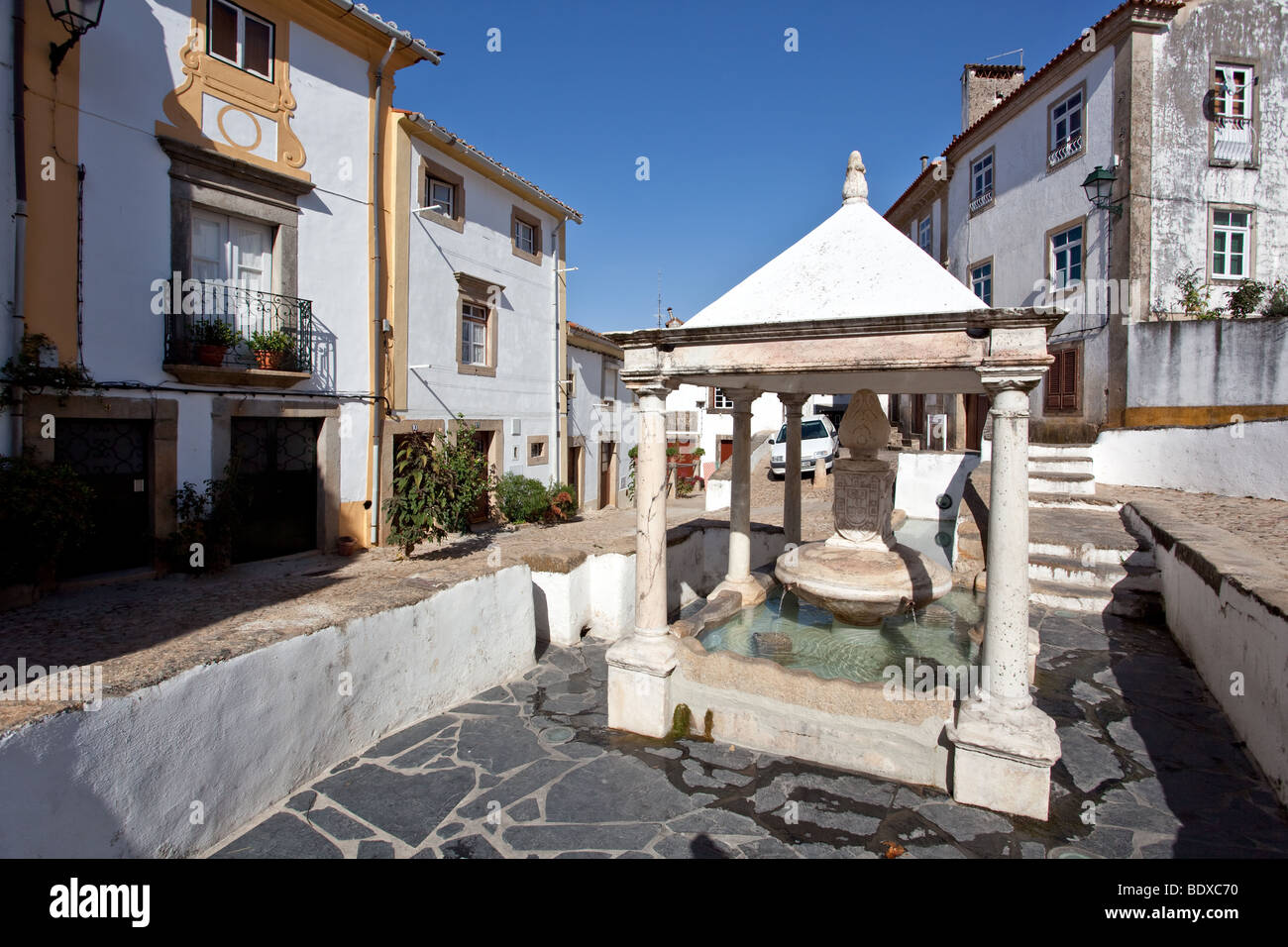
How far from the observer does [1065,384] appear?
1666cm

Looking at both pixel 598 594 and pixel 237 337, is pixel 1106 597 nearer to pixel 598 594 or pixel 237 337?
pixel 598 594

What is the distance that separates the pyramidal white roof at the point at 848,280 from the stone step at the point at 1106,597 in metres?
5.67

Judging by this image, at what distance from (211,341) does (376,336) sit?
2805 millimetres

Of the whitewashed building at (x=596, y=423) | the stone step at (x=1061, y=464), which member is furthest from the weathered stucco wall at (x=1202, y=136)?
the whitewashed building at (x=596, y=423)

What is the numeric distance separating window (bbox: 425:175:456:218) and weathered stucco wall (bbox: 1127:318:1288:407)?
14.9 m

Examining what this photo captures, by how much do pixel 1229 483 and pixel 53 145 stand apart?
58.3 ft

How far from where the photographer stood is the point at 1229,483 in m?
11.6

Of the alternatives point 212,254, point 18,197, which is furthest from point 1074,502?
point 18,197

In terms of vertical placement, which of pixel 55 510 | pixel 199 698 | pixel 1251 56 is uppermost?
pixel 1251 56

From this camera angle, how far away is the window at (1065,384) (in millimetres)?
16312

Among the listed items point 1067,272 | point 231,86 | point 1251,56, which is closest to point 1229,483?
point 1067,272

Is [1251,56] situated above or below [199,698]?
above

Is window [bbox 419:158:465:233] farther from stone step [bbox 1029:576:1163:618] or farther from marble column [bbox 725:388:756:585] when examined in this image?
stone step [bbox 1029:576:1163:618]
